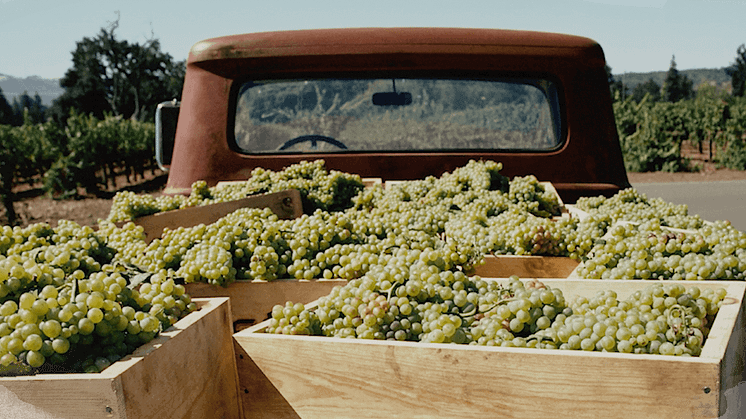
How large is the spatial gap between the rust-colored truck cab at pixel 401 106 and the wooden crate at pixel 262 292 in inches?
62.0

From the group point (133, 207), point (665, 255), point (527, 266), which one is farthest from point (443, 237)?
point (133, 207)

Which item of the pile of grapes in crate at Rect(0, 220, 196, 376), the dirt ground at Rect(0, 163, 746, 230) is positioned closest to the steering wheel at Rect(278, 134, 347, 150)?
the pile of grapes in crate at Rect(0, 220, 196, 376)

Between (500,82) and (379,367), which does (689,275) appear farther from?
(500,82)

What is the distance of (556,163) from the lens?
3.37 m

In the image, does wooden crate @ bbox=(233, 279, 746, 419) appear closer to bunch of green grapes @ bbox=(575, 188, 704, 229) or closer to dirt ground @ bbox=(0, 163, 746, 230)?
bunch of green grapes @ bbox=(575, 188, 704, 229)

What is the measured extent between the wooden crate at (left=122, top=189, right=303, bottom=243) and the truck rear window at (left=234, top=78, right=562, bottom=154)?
25.1 inches

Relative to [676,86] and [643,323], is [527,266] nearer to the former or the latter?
[643,323]

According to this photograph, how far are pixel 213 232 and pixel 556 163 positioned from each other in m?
2.18

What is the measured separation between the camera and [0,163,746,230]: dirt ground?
14.6 meters

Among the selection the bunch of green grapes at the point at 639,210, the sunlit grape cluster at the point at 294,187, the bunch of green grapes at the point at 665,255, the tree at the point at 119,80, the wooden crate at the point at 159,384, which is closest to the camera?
the wooden crate at the point at 159,384

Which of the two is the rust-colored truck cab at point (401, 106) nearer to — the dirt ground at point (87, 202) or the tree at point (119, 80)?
the dirt ground at point (87, 202)

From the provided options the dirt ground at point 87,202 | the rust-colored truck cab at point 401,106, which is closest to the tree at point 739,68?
the dirt ground at point 87,202

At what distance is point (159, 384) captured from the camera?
3.87 ft

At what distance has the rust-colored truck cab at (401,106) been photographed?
330cm
